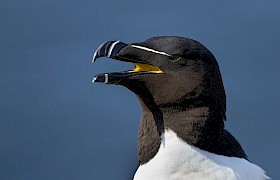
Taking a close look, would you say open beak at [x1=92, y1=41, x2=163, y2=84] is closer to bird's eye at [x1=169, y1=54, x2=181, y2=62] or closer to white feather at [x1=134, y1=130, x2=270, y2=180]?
bird's eye at [x1=169, y1=54, x2=181, y2=62]

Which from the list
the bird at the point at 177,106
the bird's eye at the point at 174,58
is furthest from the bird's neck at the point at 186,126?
the bird's eye at the point at 174,58

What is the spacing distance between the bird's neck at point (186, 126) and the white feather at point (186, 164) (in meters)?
0.01

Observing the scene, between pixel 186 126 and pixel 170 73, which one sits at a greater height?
pixel 170 73

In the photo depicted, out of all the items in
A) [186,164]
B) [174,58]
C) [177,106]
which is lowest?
[186,164]

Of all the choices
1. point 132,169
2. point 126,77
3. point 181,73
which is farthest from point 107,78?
point 132,169

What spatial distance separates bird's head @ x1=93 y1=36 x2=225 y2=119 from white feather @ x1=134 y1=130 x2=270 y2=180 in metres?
0.09

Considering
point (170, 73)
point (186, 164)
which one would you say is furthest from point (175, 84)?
point (186, 164)

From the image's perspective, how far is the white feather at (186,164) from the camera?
6.17 ft

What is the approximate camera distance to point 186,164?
1893 mm

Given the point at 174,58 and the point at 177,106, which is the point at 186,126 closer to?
the point at 177,106

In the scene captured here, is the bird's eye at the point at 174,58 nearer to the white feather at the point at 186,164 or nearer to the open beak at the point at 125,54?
the open beak at the point at 125,54

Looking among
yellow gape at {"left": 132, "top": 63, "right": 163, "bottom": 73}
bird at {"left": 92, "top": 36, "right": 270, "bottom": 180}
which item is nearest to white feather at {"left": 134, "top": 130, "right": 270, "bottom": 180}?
bird at {"left": 92, "top": 36, "right": 270, "bottom": 180}

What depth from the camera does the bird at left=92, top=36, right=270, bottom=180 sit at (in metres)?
1.82

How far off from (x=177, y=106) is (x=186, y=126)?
47mm
